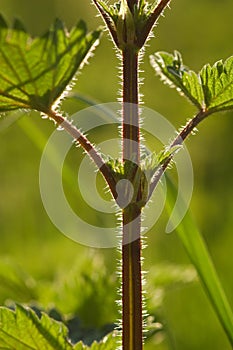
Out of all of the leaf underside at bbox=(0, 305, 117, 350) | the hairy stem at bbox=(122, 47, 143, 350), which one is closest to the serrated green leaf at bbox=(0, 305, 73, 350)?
the leaf underside at bbox=(0, 305, 117, 350)

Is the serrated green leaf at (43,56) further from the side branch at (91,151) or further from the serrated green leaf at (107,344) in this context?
the serrated green leaf at (107,344)

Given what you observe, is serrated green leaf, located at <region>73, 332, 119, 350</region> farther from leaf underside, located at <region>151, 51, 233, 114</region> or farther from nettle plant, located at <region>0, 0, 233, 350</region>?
leaf underside, located at <region>151, 51, 233, 114</region>

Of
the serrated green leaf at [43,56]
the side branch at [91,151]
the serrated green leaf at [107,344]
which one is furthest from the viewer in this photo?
the serrated green leaf at [107,344]

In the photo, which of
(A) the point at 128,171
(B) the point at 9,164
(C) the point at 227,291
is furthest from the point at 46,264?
(A) the point at 128,171

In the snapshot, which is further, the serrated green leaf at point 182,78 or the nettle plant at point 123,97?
the serrated green leaf at point 182,78

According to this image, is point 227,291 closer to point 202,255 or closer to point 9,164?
point 202,255

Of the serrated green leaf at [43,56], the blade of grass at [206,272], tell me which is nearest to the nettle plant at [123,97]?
the serrated green leaf at [43,56]
